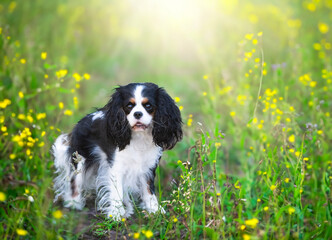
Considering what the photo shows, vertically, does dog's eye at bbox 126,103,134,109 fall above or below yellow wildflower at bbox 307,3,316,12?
below

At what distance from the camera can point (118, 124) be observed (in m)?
2.87

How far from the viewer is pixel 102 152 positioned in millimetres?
3133

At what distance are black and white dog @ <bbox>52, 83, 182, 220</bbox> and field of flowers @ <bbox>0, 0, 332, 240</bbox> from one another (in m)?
0.15

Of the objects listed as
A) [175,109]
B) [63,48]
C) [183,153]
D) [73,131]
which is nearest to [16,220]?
[73,131]

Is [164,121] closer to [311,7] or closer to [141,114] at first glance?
[141,114]

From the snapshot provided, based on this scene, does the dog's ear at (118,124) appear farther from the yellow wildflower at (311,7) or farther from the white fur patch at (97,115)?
the yellow wildflower at (311,7)

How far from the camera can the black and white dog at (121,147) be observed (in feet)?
9.30

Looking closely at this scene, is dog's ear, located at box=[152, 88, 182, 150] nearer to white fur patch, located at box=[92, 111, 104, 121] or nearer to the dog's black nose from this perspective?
the dog's black nose

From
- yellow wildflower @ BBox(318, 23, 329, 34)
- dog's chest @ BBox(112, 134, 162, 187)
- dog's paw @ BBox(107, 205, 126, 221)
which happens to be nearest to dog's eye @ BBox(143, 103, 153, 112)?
dog's chest @ BBox(112, 134, 162, 187)

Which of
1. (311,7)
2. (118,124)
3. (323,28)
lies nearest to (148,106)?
(118,124)

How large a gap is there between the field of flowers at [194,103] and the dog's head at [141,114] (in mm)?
295

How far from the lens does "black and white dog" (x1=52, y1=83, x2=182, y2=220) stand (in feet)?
9.30

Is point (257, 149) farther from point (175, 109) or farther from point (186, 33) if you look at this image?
point (186, 33)

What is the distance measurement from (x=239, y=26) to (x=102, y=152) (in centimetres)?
441
